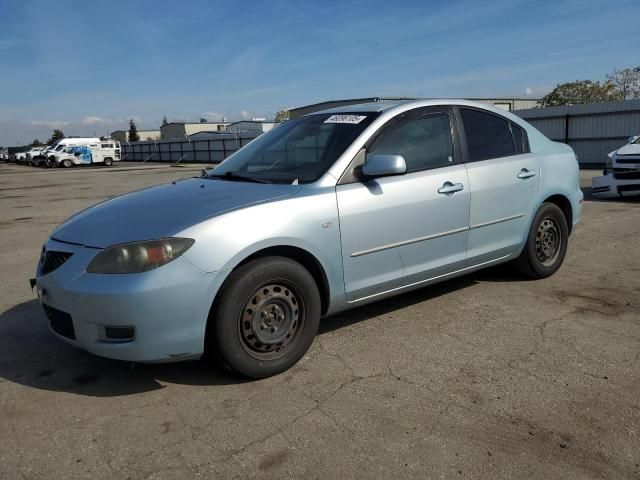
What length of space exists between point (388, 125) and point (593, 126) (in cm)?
→ 2229

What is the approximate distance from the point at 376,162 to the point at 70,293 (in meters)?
2.03

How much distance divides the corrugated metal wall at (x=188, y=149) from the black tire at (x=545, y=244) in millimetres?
33943

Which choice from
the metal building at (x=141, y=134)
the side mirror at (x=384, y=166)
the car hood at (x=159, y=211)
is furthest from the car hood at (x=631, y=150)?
the metal building at (x=141, y=134)

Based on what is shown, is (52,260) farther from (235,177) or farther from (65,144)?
(65,144)

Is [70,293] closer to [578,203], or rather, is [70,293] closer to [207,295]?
[207,295]

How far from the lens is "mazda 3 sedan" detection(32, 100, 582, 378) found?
3023 mm

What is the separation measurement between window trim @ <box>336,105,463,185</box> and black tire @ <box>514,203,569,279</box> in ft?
3.72

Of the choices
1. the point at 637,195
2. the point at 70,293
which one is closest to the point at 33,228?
the point at 70,293

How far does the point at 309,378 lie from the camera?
3389mm

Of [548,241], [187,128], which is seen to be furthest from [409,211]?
[187,128]

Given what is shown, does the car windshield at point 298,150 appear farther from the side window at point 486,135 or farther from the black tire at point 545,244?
the black tire at point 545,244

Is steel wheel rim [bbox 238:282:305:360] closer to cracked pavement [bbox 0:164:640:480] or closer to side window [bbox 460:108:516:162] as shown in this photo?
cracked pavement [bbox 0:164:640:480]

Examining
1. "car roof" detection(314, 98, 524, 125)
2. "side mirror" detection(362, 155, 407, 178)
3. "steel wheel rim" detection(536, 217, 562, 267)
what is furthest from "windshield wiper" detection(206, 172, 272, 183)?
"steel wheel rim" detection(536, 217, 562, 267)

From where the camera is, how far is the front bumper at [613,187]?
10.6 m
